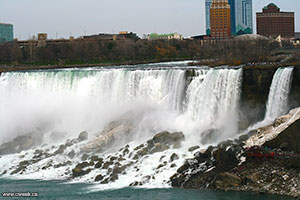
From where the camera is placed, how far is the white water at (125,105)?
123 feet

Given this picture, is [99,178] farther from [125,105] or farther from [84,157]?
[125,105]

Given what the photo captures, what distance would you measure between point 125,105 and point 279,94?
47.0 feet

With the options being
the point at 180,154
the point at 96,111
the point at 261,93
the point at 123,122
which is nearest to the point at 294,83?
the point at 261,93

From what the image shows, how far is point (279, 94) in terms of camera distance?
36844 mm

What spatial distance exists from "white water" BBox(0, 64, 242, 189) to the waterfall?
2.71 m

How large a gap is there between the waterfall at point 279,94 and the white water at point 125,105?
2.71 m

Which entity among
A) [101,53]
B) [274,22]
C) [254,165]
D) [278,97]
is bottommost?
[254,165]

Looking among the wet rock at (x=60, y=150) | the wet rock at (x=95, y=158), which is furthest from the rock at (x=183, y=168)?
the wet rock at (x=60, y=150)

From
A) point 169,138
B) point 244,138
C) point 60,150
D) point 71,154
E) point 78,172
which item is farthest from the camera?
point 60,150

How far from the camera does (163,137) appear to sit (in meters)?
37.1

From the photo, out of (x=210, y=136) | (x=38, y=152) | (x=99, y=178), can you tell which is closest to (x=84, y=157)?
(x=38, y=152)

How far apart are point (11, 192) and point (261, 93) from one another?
749 inches

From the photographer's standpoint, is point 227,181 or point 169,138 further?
point 169,138

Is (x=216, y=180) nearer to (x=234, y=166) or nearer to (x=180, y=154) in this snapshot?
(x=234, y=166)
